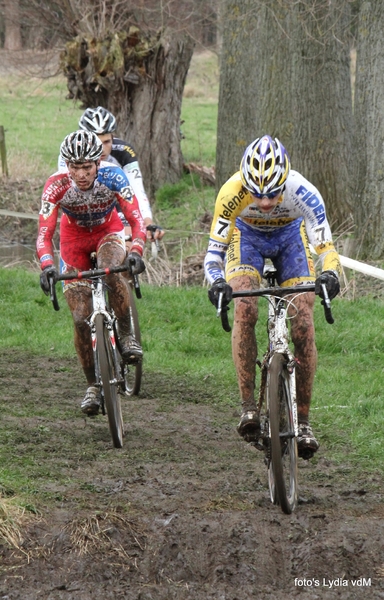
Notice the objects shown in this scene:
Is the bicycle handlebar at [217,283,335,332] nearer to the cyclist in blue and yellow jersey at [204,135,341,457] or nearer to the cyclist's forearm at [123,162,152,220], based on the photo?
the cyclist in blue and yellow jersey at [204,135,341,457]

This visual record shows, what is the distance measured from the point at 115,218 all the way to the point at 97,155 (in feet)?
2.46

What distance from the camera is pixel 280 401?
18.2 feet

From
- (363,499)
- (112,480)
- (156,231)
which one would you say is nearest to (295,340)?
(363,499)

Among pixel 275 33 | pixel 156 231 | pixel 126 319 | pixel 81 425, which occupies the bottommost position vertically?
pixel 81 425

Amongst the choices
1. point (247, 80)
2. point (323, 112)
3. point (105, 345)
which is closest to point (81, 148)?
point (105, 345)

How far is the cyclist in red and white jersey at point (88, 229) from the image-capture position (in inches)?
279

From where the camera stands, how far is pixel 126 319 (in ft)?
25.5

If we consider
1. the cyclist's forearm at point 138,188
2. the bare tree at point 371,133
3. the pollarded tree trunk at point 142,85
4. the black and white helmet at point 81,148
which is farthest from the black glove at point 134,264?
the pollarded tree trunk at point 142,85

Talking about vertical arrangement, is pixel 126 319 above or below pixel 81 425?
above

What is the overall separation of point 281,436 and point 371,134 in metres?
7.14

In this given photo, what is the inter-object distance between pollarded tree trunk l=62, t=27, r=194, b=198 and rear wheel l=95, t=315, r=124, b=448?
12046mm

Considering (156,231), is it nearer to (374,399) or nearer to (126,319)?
(126,319)

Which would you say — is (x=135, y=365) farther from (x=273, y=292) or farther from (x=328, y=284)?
(x=328, y=284)

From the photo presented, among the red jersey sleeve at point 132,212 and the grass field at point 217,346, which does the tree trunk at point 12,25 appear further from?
the red jersey sleeve at point 132,212
